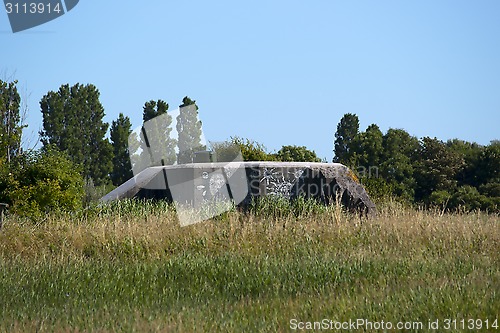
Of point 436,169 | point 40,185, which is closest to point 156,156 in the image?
point 436,169

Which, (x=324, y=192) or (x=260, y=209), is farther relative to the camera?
(x=324, y=192)

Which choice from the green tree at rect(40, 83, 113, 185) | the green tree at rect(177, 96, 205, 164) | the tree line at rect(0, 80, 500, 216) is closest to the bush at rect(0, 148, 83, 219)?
the tree line at rect(0, 80, 500, 216)

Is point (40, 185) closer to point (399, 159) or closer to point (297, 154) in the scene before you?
point (297, 154)

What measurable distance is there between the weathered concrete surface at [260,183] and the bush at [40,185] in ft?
8.12

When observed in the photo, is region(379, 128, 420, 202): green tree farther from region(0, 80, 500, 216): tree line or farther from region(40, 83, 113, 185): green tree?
region(40, 83, 113, 185): green tree

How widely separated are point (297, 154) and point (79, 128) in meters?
12.8

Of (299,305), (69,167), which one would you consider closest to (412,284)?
(299,305)

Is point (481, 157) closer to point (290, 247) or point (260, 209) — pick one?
point (260, 209)

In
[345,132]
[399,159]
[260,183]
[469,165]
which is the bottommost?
[260,183]

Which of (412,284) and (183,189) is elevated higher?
(183,189)

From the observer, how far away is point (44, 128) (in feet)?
108

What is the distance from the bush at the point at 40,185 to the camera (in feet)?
42.4

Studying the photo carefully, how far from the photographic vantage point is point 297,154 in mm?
25625

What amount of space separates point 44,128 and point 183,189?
63.2 ft
